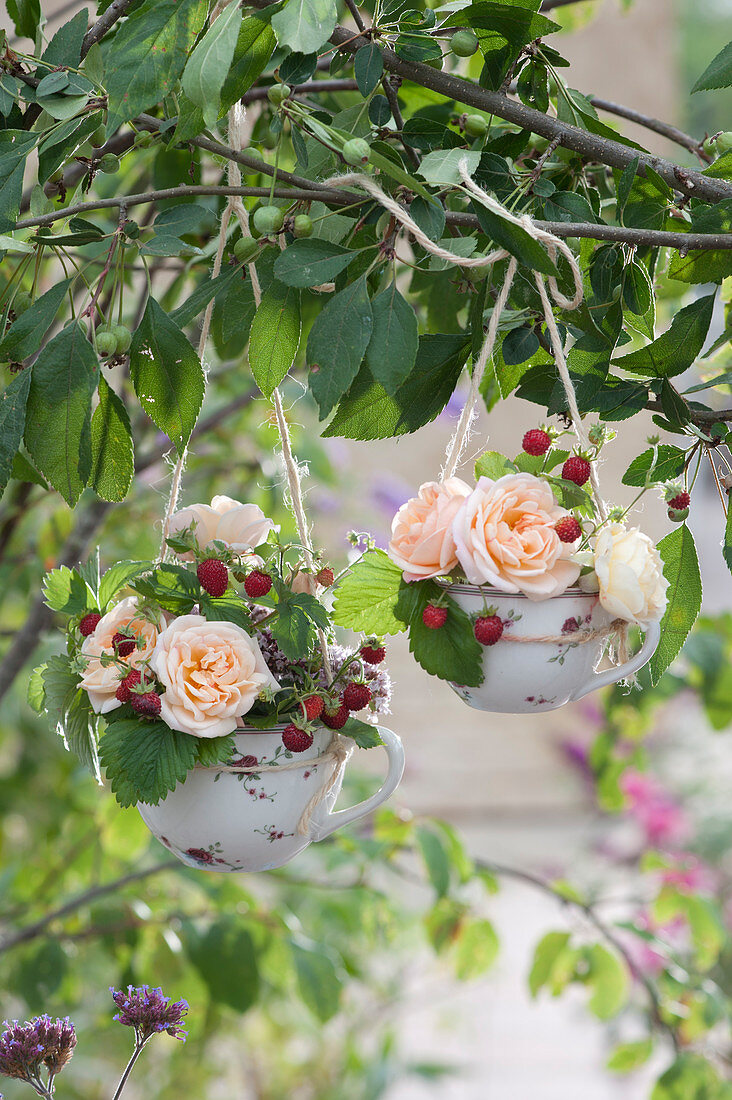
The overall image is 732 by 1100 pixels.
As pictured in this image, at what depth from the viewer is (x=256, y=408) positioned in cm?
161

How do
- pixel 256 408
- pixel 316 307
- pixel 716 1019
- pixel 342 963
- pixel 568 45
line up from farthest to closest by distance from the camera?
pixel 568 45 → pixel 256 408 → pixel 342 963 → pixel 716 1019 → pixel 316 307

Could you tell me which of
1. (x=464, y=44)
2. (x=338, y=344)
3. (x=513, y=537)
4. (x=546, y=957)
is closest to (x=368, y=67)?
(x=464, y=44)

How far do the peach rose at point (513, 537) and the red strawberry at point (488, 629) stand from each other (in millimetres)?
21

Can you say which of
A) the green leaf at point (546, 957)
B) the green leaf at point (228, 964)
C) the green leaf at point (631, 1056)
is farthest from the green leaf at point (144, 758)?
the green leaf at point (631, 1056)

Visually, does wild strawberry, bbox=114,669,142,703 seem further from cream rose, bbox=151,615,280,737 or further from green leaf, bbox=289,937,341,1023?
green leaf, bbox=289,937,341,1023

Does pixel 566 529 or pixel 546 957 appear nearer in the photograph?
pixel 566 529

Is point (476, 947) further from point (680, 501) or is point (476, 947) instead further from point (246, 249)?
point (246, 249)

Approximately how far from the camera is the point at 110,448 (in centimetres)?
55

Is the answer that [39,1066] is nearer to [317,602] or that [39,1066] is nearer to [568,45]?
[317,602]

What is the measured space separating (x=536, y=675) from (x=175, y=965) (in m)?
0.90

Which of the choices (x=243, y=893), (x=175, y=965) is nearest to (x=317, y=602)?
(x=243, y=893)

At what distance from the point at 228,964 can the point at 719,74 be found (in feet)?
3.08

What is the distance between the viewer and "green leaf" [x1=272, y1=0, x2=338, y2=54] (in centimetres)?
45

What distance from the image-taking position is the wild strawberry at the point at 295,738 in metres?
0.54
